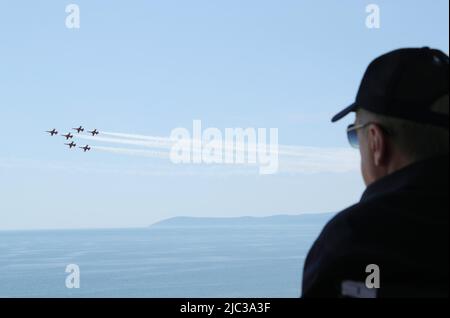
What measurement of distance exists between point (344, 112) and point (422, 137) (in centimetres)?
19

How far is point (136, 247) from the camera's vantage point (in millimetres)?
101688

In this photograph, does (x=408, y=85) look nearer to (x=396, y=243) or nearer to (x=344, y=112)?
(x=344, y=112)

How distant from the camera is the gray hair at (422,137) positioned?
1037 mm

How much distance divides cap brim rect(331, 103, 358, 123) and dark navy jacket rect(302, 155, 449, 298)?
219 mm

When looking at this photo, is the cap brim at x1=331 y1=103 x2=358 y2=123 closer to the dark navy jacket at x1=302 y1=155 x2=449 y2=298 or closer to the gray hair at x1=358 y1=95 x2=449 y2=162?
the gray hair at x1=358 y1=95 x2=449 y2=162

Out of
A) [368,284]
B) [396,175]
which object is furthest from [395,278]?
[396,175]

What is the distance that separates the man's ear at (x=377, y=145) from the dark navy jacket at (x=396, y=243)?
0.11 metres

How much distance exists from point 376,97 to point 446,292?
35cm
